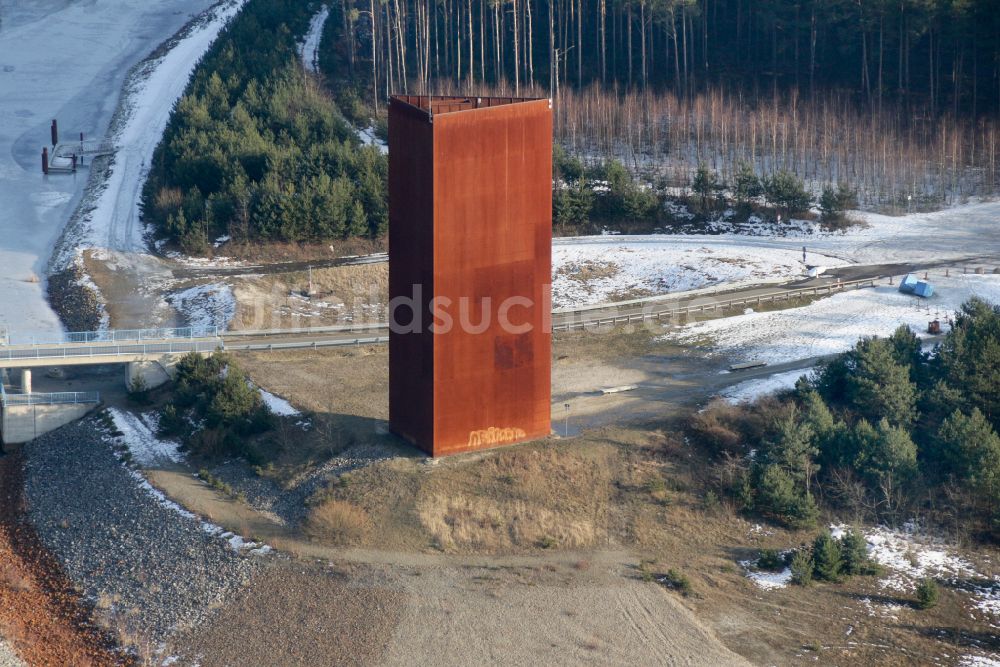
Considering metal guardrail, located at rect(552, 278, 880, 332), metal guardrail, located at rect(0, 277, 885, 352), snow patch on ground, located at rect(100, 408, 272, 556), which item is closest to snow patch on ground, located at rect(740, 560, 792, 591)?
snow patch on ground, located at rect(100, 408, 272, 556)

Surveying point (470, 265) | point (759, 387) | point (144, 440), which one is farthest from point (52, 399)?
point (759, 387)

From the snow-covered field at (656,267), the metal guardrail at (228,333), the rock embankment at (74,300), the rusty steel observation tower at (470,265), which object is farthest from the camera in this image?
the snow-covered field at (656,267)

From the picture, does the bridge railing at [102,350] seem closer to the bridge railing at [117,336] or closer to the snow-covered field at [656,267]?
the bridge railing at [117,336]

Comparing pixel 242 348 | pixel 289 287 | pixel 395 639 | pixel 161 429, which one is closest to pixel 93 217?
pixel 289 287

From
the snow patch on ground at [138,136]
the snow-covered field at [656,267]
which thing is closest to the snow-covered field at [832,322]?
the snow-covered field at [656,267]

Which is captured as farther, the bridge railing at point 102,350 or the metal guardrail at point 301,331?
the metal guardrail at point 301,331

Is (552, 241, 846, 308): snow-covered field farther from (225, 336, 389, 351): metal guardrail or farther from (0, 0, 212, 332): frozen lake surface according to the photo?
(0, 0, 212, 332): frozen lake surface

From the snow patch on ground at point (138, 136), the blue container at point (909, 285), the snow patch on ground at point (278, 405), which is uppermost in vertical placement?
the snow patch on ground at point (138, 136)

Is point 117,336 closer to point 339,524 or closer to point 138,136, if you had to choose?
point 339,524
